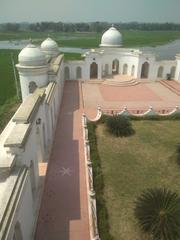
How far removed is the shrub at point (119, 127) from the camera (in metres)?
18.5

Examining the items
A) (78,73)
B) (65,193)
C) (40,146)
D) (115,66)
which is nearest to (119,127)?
(40,146)

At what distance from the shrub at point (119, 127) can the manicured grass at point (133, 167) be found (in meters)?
0.52

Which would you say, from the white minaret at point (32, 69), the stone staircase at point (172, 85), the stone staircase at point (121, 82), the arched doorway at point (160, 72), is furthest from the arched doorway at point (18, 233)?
the arched doorway at point (160, 72)

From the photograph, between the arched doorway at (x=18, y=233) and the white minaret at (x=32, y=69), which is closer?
the arched doorway at (x=18, y=233)

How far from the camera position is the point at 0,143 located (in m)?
11.6

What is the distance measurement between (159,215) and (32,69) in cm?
1600

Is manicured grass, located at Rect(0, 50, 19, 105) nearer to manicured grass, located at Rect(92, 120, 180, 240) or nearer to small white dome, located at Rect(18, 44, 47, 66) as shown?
small white dome, located at Rect(18, 44, 47, 66)

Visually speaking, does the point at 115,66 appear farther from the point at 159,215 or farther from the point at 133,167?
the point at 159,215

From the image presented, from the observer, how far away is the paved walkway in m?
10.5

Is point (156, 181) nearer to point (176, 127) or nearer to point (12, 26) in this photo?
point (176, 127)

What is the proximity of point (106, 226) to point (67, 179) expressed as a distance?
13.6ft

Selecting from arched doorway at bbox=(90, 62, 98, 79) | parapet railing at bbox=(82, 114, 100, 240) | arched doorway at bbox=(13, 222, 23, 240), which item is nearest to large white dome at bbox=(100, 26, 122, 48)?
Result: arched doorway at bbox=(90, 62, 98, 79)

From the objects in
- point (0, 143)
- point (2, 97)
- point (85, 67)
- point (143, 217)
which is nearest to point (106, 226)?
point (143, 217)

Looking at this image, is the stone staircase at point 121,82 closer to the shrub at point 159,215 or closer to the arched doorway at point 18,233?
the shrub at point 159,215
